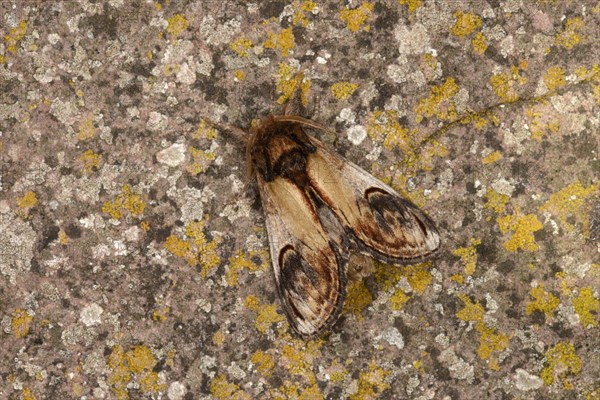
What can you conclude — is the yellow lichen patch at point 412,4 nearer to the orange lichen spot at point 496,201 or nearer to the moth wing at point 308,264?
the orange lichen spot at point 496,201

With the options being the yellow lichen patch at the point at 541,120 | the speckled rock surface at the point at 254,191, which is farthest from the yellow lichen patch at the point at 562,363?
the yellow lichen patch at the point at 541,120

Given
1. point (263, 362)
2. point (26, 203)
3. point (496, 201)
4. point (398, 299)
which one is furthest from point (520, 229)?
point (26, 203)

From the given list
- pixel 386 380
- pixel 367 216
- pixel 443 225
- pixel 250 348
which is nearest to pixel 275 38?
pixel 367 216

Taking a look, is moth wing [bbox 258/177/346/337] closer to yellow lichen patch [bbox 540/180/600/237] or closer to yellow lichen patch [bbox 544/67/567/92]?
yellow lichen patch [bbox 540/180/600/237]

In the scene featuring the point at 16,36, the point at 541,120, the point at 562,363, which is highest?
the point at 16,36

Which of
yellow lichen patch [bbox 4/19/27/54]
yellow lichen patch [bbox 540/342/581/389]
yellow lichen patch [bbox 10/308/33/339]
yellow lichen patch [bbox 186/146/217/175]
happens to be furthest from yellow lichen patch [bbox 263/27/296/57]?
yellow lichen patch [bbox 540/342/581/389]

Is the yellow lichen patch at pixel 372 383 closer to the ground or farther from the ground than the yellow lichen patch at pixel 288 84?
closer to the ground

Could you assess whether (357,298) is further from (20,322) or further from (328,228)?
(20,322)
